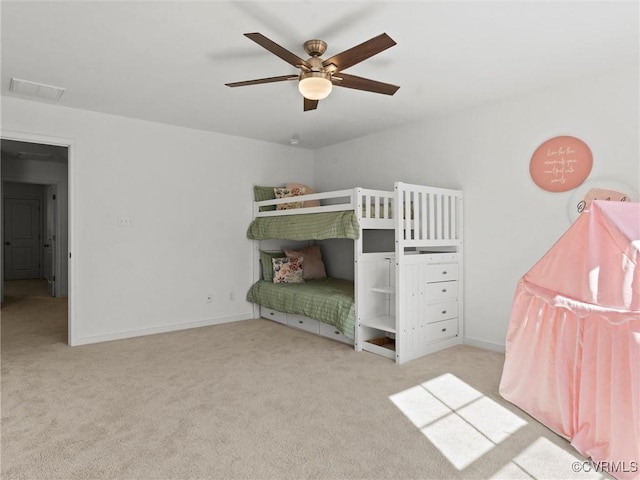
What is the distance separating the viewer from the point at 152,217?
13.3 ft

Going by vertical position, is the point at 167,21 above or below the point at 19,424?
above

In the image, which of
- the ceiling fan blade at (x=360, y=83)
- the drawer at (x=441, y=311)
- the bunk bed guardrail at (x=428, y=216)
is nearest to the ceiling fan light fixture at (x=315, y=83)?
the ceiling fan blade at (x=360, y=83)

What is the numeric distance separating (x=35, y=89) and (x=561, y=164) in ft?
13.5

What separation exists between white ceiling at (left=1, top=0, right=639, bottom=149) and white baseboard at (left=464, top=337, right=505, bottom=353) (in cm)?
209

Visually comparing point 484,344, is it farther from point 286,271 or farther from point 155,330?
point 155,330

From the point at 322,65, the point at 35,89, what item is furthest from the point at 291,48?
the point at 35,89

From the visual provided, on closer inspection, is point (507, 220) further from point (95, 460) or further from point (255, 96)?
point (95, 460)

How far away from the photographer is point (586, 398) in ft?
5.85

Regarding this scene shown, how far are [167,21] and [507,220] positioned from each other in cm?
287

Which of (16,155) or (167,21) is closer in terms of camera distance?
(167,21)

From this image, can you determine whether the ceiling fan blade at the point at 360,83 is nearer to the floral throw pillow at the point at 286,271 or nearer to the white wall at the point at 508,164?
the white wall at the point at 508,164

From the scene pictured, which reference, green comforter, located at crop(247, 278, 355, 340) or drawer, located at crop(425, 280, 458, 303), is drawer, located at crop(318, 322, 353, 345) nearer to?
green comforter, located at crop(247, 278, 355, 340)

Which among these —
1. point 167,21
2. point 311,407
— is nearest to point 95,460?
point 311,407

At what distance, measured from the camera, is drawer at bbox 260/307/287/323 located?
14.5 feet
